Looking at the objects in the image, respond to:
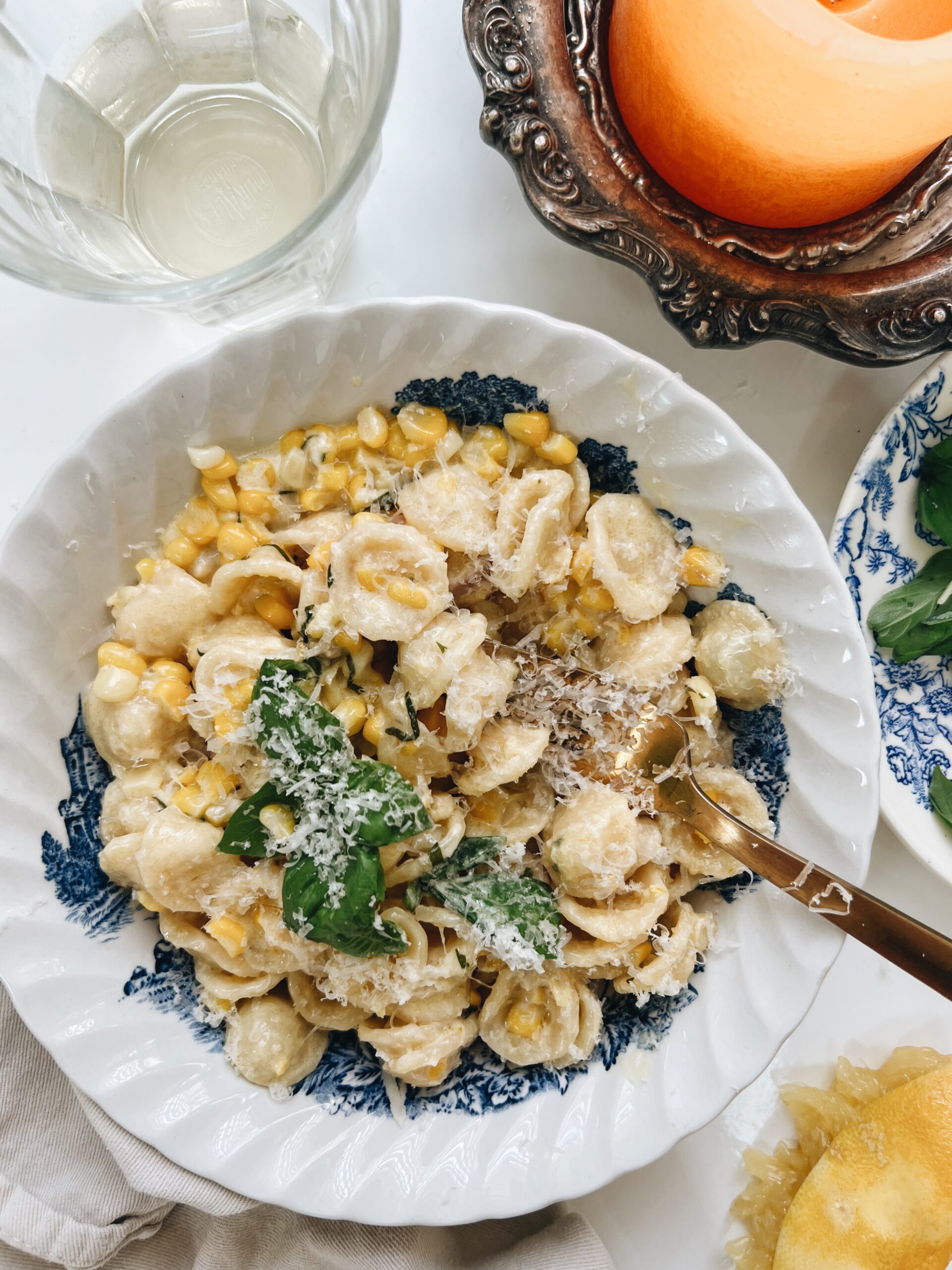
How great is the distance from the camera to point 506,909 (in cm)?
189

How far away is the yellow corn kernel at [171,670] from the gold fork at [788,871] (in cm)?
94

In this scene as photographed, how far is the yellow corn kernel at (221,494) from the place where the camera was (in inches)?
78.9

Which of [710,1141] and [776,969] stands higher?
[776,969]

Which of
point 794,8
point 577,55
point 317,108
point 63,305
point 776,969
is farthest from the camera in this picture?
point 63,305

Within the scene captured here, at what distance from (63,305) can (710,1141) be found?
109 inches

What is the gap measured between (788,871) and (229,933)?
1.15 metres

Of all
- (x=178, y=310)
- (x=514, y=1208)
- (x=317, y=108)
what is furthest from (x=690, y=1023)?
(x=317, y=108)

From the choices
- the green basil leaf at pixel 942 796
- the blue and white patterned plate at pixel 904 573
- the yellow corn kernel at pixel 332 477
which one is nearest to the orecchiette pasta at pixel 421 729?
the yellow corn kernel at pixel 332 477

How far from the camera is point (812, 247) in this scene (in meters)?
1.90

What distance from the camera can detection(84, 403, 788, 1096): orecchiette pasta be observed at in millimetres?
1845

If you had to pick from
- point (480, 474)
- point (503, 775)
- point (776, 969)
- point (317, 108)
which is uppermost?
point (317, 108)

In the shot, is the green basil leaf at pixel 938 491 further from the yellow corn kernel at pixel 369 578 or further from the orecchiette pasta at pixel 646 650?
the yellow corn kernel at pixel 369 578

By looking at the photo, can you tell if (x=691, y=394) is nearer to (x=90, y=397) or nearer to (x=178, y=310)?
(x=178, y=310)

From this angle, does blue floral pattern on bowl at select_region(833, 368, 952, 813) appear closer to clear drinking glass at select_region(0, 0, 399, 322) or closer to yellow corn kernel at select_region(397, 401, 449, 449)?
yellow corn kernel at select_region(397, 401, 449, 449)
